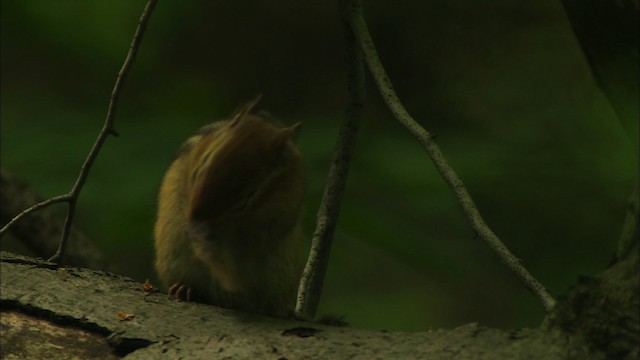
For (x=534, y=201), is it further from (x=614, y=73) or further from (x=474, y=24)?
(x=614, y=73)

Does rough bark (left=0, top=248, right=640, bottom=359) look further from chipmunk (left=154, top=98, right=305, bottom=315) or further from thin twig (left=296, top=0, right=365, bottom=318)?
thin twig (left=296, top=0, right=365, bottom=318)

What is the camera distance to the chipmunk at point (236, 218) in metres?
1.17

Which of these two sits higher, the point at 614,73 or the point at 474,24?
the point at 474,24

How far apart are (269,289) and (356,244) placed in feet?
3.81

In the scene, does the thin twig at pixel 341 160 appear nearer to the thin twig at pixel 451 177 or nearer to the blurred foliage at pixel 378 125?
the thin twig at pixel 451 177

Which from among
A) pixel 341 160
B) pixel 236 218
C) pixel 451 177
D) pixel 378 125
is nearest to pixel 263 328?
pixel 236 218

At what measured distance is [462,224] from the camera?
2463mm

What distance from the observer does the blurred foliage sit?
235 cm

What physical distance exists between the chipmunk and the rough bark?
0.24 feet

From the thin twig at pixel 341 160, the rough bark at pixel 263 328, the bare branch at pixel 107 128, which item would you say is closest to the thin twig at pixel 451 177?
the rough bark at pixel 263 328

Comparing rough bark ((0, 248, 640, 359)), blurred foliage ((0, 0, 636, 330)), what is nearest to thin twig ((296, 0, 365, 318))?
rough bark ((0, 248, 640, 359))

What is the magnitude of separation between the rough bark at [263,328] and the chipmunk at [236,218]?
74mm

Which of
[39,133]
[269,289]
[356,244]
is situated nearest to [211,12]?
[39,133]

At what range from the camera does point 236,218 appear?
3.97ft
